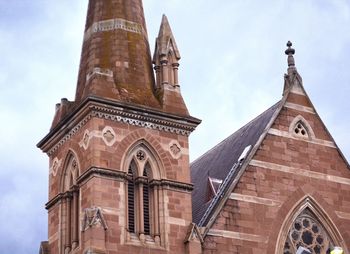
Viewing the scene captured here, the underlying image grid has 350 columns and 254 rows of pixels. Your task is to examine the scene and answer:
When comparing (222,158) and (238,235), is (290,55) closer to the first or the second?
(222,158)

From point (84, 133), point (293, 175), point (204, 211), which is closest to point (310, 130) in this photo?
point (293, 175)

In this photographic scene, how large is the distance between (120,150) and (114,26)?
5.19 m

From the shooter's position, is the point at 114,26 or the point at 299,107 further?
the point at 299,107

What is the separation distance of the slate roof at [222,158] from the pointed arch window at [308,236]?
109 inches

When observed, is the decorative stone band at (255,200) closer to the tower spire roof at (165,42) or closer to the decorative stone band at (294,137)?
the decorative stone band at (294,137)

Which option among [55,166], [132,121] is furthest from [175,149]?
[55,166]

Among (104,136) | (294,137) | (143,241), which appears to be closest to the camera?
(143,241)

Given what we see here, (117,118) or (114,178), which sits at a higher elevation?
(117,118)

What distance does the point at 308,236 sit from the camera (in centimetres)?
3136

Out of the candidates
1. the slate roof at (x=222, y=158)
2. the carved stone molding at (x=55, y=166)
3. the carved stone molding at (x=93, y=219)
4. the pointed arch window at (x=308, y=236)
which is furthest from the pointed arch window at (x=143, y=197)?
the pointed arch window at (x=308, y=236)

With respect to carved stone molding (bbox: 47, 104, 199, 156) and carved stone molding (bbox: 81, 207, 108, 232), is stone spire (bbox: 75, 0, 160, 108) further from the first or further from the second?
carved stone molding (bbox: 81, 207, 108, 232)

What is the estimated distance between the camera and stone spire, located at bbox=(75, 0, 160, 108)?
102 feet

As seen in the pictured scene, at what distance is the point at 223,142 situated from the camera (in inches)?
1505

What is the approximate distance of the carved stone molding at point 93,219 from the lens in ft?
92.3
